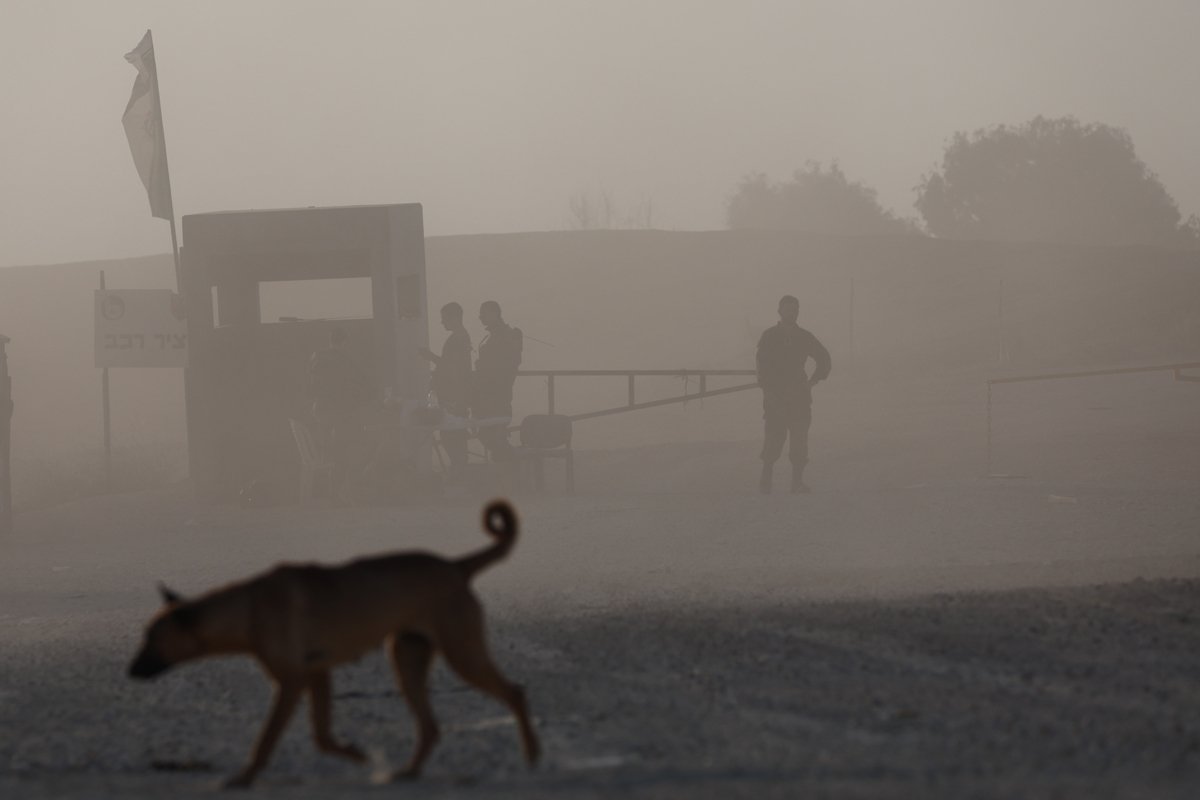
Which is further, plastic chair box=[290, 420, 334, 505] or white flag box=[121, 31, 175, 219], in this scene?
white flag box=[121, 31, 175, 219]

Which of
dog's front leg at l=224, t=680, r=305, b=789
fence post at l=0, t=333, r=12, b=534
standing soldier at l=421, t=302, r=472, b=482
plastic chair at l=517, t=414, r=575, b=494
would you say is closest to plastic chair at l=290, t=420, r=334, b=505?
standing soldier at l=421, t=302, r=472, b=482

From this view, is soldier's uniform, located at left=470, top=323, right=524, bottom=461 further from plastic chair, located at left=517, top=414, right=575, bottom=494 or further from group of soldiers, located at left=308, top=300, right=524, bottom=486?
plastic chair, located at left=517, top=414, right=575, bottom=494

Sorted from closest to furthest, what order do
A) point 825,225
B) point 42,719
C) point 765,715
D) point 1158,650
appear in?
point 765,715 < point 42,719 < point 1158,650 < point 825,225

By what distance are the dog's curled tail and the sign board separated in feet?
55.6

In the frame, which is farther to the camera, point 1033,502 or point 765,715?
point 1033,502

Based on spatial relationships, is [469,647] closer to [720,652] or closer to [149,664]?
[149,664]

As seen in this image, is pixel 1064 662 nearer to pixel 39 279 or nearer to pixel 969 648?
pixel 969 648

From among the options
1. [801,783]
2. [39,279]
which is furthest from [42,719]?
[39,279]

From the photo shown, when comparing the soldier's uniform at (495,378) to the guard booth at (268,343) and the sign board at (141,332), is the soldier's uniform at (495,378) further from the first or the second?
the sign board at (141,332)

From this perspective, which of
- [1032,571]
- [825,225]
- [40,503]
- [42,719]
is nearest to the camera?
[42,719]

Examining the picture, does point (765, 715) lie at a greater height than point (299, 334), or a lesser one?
lesser

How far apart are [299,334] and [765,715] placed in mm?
14481

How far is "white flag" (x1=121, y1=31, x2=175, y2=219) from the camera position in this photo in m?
23.6

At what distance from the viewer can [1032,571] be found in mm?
12008
